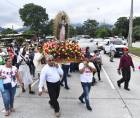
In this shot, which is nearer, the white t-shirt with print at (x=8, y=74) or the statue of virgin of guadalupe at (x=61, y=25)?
the white t-shirt with print at (x=8, y=74)

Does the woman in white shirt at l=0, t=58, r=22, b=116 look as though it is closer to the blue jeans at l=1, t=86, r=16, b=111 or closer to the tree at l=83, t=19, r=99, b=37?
the blue jeans at l=1, t=86, r=16, b=111

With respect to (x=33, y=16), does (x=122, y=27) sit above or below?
below

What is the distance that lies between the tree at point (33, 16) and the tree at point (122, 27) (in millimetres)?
22420

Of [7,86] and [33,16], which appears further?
[33,16]

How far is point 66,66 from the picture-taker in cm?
1415

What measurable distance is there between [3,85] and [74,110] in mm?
2192

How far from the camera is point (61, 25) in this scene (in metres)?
16.0

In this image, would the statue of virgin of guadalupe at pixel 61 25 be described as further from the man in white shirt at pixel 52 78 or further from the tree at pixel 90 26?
Result: the tree at pixel 90 26

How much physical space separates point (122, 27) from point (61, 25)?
95.5 m

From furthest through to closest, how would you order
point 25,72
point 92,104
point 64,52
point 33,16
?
1. point 33,16
2. point 25,72
3. point 64,52
4. point 92,104

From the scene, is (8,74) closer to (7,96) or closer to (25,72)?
(7,96)

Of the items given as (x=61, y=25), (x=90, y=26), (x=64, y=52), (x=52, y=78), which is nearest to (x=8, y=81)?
(x=52, y=78)

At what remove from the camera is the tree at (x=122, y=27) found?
10731cm

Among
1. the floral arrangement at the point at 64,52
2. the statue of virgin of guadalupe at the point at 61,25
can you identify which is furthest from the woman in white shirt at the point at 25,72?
the statue of virgin of guadalupe at the point at 61,25
